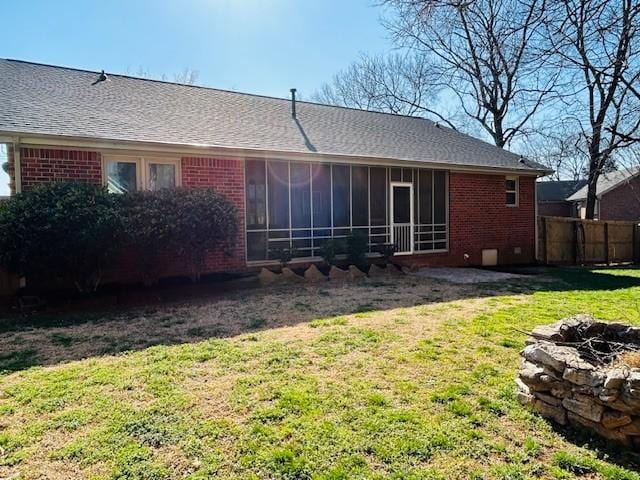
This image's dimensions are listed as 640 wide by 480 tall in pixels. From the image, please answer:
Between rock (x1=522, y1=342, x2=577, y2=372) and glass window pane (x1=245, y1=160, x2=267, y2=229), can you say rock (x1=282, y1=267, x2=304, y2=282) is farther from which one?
rock (x1=522, y1=342, x2=577, y2=372)

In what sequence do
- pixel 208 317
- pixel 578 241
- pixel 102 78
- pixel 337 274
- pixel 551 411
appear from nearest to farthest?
pixel 551 411 → pixel 208 317 → pixel 337 274 → pixel 102 78 → pixel 578 241

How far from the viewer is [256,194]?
10289 mm

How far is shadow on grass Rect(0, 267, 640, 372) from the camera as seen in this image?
5.03 m

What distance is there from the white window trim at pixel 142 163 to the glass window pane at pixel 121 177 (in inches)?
2.5

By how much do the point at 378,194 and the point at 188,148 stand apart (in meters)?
5.64

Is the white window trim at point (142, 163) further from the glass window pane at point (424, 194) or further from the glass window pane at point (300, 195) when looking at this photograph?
the glass window pane at point (424, 194)

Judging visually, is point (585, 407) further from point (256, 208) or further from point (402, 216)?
point (402, 216)

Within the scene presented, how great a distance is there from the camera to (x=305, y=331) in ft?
18.1

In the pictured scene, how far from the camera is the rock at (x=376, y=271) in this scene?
10.4m

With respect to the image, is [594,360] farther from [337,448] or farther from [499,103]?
[499,103]

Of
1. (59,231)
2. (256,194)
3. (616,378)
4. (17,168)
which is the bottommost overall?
(616,378)

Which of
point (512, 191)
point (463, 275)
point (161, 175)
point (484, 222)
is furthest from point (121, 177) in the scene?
point (512, 191)

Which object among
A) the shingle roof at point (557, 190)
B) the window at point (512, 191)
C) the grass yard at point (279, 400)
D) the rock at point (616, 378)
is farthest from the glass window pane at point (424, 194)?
the shingle roof at point (557, 190)

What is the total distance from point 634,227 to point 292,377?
58.6 ft
